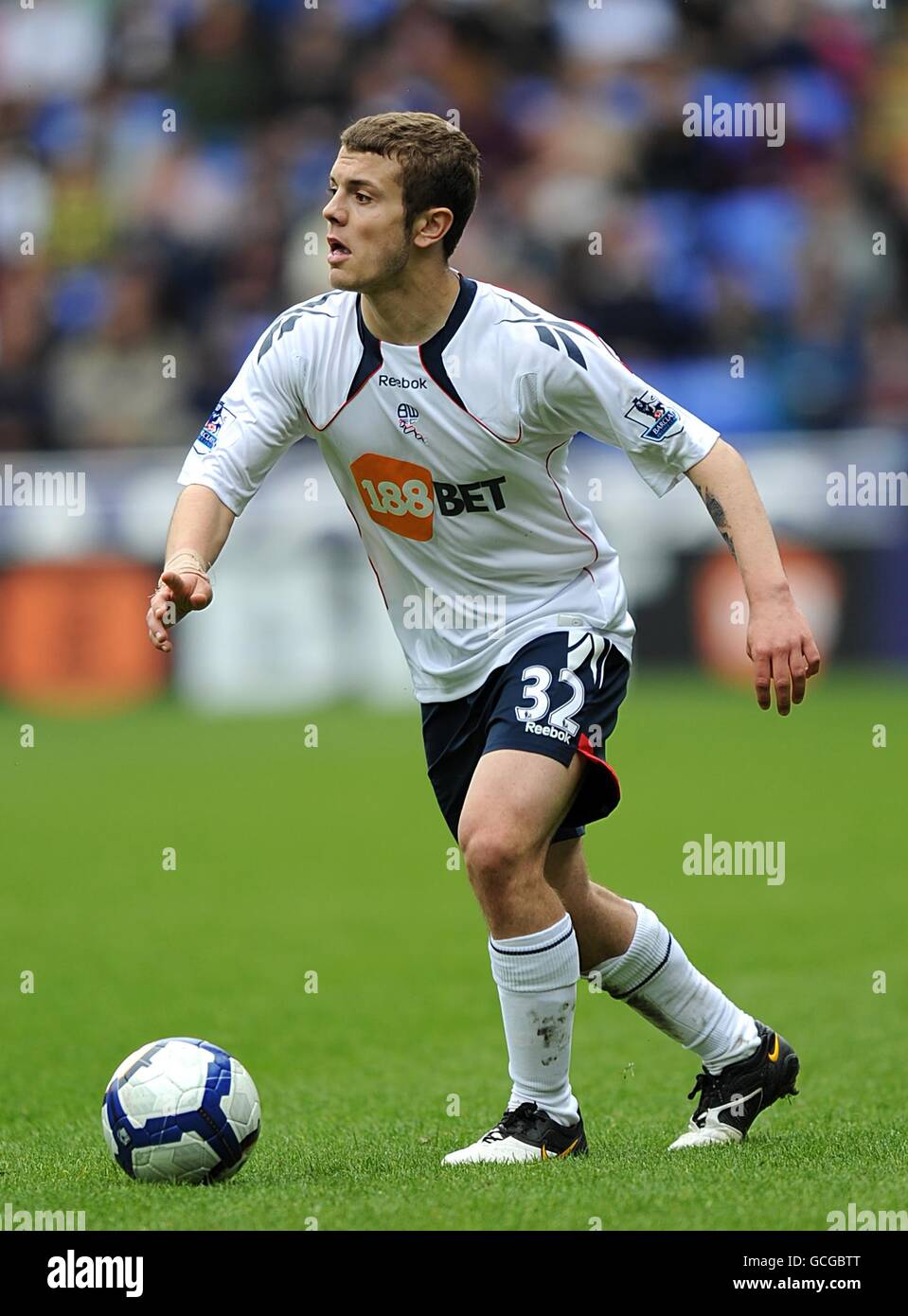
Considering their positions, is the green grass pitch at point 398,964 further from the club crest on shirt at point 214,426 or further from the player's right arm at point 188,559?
the club crest on shirt at point 214,426

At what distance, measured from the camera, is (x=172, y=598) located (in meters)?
4.42

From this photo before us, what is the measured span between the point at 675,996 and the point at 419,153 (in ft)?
7.17

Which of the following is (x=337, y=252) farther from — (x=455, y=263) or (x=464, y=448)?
(x=455, y=263)

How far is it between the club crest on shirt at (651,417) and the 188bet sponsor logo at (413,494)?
1.23 feet

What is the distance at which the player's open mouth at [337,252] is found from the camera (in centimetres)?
471

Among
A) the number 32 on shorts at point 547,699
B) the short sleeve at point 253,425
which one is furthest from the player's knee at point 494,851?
the short sleeve at point 253,425

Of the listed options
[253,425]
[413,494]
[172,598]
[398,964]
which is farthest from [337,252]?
[398,964]

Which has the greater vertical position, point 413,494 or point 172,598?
point 413,494

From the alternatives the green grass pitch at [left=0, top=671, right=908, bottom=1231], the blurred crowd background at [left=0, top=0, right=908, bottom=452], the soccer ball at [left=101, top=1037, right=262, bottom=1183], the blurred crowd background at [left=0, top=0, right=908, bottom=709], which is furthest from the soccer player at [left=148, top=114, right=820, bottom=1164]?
the blurred crowd background at [left=0, top=0, right=908, bottom=452]

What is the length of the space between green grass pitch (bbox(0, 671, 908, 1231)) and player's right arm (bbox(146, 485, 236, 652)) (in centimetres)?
125

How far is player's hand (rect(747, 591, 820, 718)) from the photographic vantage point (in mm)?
4395

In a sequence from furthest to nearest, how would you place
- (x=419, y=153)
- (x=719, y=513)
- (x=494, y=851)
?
(x=419, y=153) → (x=719, y=513) → (x=494, y=851)

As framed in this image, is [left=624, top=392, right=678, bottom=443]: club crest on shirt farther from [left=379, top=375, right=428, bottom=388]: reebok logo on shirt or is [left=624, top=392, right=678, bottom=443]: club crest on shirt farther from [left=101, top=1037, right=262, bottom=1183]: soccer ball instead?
[left=101, top=1037, right=262, bottom=1183]: soccer ball
